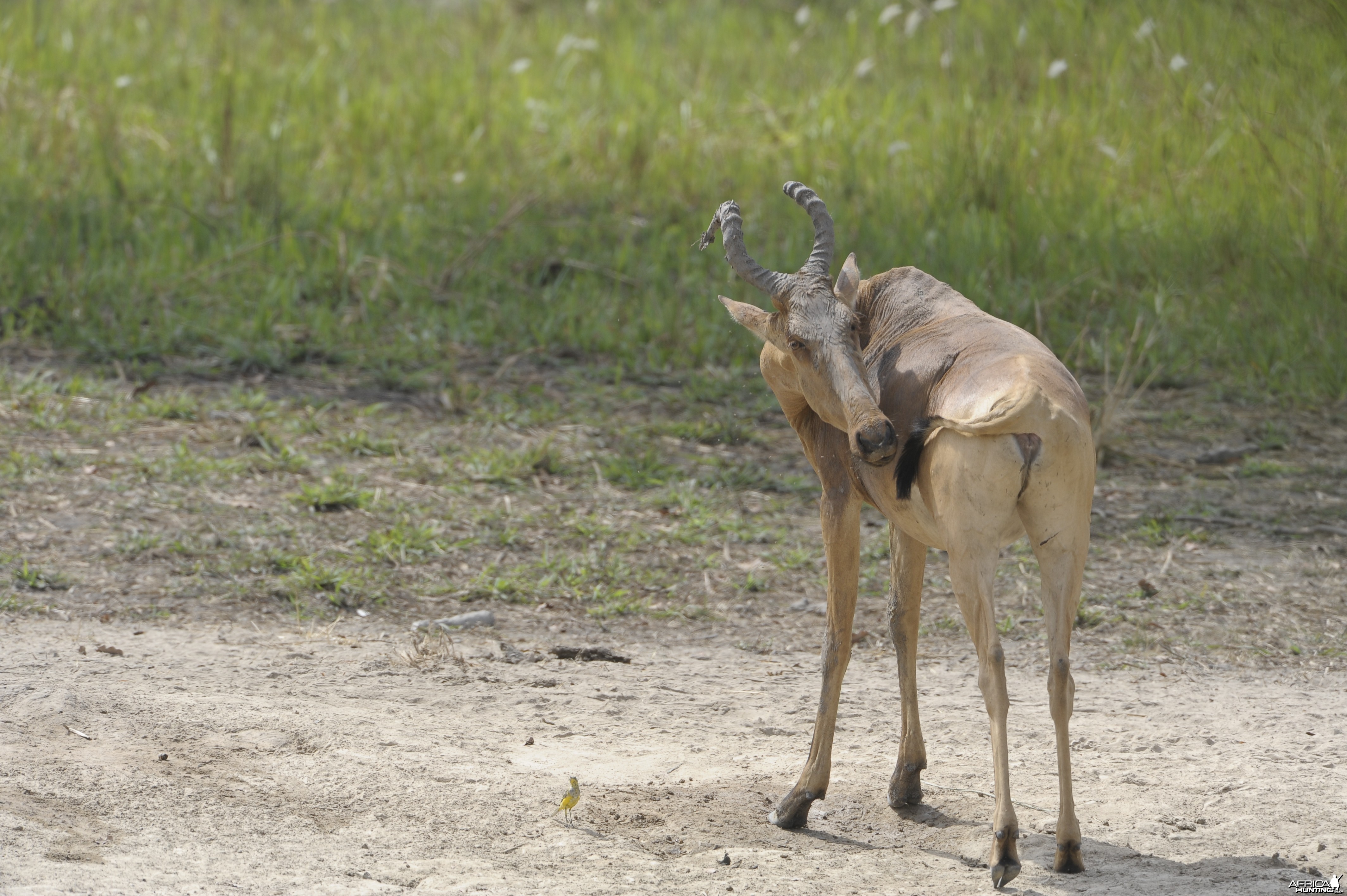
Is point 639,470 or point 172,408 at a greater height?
point 172,408

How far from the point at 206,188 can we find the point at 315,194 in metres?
0.74

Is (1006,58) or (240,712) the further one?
(1006,58)

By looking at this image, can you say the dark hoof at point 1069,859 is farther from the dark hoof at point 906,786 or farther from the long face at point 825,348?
the long face at point 825,348

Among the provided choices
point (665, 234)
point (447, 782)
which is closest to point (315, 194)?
point (665, 234)

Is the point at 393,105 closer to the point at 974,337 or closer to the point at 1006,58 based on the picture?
the point at 1006,58

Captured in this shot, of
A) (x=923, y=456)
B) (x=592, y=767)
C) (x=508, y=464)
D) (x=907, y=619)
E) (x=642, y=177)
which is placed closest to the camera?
(x=923, y=456)

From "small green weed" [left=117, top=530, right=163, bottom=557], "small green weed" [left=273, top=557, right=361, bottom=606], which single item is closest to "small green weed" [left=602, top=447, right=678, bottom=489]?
"small green weed" [left=273, top=557, right=361, bottom=606]

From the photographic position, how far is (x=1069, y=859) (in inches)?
141

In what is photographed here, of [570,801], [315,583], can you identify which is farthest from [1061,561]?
[315,583]

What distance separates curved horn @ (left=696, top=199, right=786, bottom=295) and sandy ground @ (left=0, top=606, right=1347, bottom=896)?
59.7 inches

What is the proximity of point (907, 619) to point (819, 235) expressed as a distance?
3.87ft

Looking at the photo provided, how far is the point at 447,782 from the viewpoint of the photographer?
407 centimetres

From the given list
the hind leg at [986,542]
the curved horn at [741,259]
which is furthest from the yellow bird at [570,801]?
the curved horn at [741,259]

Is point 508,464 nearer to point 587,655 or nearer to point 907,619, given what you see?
point 587,655
